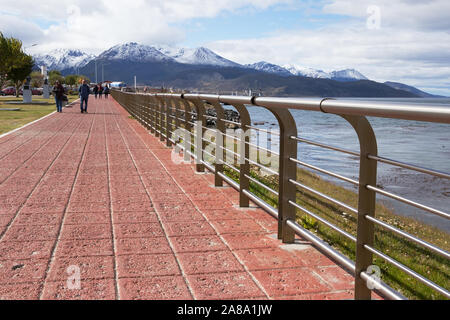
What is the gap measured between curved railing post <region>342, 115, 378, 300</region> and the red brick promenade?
0.77 ft

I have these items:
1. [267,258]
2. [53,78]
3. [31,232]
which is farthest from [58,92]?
[53,78]

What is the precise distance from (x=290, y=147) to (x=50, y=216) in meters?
2.46

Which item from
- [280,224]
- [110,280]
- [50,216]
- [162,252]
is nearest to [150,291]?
[110,280]

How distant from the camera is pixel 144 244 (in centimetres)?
408

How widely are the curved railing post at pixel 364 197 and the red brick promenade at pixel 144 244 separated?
0.77ft

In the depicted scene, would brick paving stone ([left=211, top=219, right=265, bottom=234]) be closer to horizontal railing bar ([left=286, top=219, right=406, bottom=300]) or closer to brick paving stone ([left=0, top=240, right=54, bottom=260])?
horizontal railing bar ([left=286, top=219, right=406, bottom=300])

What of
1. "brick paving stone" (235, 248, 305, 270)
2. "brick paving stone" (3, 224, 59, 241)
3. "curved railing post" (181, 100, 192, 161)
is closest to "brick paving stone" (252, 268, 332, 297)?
"brick paving stone" (235, 248, 305, 270)

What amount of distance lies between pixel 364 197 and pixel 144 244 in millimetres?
1950

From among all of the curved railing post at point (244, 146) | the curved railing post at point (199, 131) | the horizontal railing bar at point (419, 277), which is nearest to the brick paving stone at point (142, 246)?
the curved railing post at point (244, 146)

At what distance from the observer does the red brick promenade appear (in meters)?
3.18

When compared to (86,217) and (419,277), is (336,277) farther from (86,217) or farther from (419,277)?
(86,217)

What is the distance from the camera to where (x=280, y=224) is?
13.7 ft

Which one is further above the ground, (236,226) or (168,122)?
(168,122)
